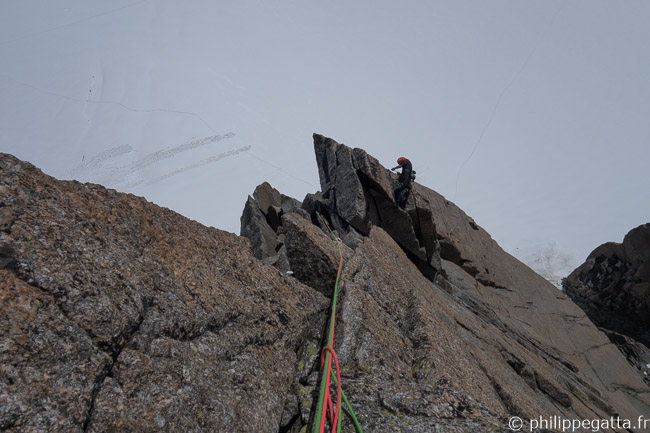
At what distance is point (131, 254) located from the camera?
428 centimetres

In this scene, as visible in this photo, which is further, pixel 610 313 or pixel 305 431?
pixel 610 313

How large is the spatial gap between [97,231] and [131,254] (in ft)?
1.36

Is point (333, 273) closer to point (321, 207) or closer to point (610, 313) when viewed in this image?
point (321, 207)

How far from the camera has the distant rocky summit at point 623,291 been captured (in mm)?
26342

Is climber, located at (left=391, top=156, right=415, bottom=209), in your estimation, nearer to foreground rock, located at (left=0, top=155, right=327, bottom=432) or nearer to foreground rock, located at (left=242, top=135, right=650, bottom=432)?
foreground rock, located at (left=242, top=135, right=650, bottom=432)

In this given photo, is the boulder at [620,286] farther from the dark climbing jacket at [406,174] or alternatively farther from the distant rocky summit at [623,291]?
the dark climbing jacket at [406,174]

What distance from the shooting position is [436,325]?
7.52 m

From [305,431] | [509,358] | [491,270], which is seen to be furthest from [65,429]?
[491,270]

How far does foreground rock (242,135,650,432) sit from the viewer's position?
4.93 m

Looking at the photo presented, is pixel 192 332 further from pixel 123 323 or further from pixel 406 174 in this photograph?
pixel 406 174

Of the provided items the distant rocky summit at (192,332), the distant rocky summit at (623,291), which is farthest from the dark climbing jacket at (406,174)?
the distant rocky summit at (623,291)

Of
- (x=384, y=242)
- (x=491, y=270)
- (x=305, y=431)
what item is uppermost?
(x=491, y=270)

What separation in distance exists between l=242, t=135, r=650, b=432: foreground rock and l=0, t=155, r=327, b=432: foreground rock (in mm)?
1086

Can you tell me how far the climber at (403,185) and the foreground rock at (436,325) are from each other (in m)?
0.55
